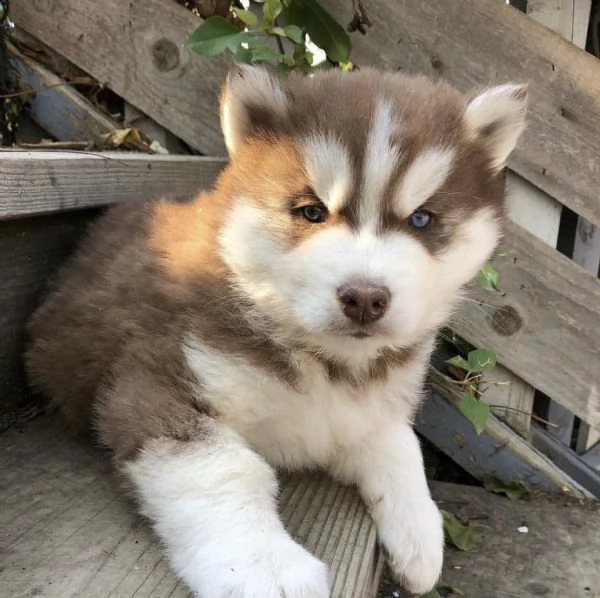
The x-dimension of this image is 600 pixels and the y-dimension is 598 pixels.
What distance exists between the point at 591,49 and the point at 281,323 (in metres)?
2.35

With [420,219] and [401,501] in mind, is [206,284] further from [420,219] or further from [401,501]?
[401,501]

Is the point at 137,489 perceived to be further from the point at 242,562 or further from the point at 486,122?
the point at 486,122

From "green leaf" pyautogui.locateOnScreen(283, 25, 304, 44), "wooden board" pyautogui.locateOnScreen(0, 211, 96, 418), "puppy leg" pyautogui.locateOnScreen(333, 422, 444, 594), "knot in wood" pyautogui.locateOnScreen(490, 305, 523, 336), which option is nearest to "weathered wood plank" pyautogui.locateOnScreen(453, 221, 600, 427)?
"knot in wood" pyautogui.locateOnScreen(490, 305, 523, 336)

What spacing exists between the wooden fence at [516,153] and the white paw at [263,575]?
150cm

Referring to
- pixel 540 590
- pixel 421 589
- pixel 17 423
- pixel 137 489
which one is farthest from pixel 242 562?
pixel 540 590

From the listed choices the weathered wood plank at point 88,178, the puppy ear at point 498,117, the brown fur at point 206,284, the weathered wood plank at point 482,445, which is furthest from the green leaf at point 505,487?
the weathered wood plank at point 88,178

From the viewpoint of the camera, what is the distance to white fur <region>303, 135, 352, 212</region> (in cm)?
182

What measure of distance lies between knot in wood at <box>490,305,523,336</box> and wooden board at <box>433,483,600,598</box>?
2.57 feet

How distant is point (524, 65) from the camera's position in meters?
2.85

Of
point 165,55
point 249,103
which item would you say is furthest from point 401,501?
point 165,55

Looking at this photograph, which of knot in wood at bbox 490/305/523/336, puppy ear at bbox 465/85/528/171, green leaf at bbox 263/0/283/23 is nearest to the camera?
puppy ear at bbox 465/85/528/171

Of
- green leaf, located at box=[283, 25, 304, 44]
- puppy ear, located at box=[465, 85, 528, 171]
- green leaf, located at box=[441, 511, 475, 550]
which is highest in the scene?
green leaf, located at box=[283, 25, 304, 44]

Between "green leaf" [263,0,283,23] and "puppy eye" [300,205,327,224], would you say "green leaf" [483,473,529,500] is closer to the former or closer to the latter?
"puppy eye" [300,205,327,224]

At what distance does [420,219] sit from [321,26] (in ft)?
4.79
